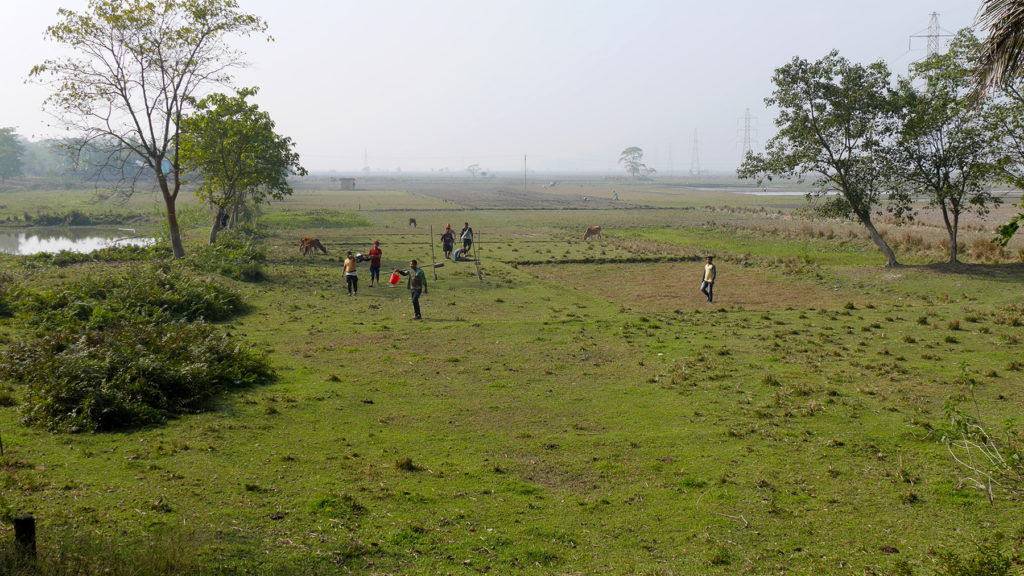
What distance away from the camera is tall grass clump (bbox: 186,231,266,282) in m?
28.8

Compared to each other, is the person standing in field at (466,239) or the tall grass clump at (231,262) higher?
the person standing in field at (466,239)

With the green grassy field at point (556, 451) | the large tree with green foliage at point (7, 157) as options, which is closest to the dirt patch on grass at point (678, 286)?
the green grassy field at point (556, 451)

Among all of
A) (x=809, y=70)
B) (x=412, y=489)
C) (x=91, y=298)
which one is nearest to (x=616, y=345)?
(x=412, y=489)

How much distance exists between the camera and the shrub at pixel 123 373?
1070cm

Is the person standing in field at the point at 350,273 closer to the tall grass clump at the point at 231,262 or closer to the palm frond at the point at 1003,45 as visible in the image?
the tall grass clump at the point at 231,262

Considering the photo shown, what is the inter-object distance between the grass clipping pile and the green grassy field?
0.47m

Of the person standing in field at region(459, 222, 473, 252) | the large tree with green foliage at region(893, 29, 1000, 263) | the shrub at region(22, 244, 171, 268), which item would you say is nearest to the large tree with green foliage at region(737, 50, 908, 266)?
the large tree with green foliage at region(893, 29, 1000, 263)

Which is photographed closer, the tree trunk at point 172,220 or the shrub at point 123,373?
the shrub at point 123,373

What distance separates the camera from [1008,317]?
66.6ft

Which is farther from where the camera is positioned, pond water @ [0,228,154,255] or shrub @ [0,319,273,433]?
pond water @ [0,228,154,255]

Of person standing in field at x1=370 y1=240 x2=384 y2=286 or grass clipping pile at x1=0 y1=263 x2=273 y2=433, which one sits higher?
person standing in field at x1=370 y1=240 x2=384 y2=286

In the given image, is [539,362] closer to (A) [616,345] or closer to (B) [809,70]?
(A) [616,345]

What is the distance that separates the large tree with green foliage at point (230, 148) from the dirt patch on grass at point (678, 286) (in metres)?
16.9

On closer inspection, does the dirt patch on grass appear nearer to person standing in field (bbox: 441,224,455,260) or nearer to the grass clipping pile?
person standing in field (bbox: 441,224,455,260)
